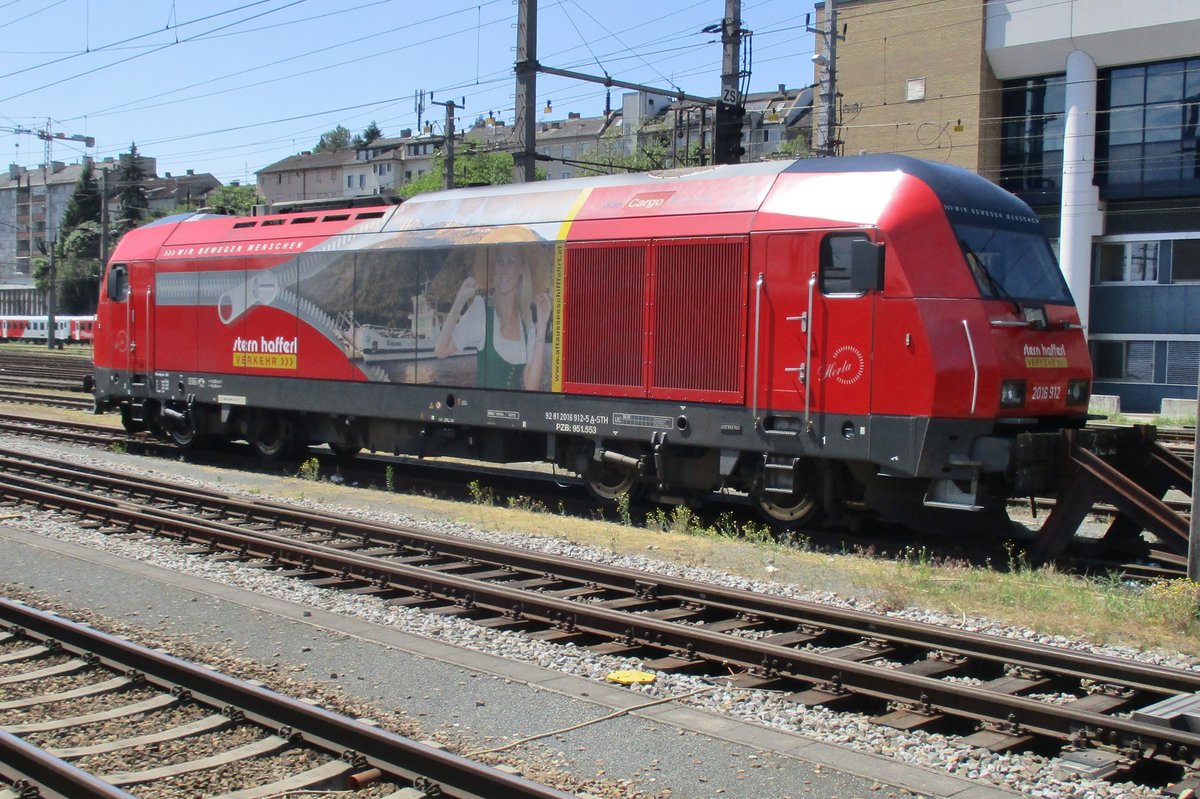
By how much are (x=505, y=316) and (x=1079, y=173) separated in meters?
26.9

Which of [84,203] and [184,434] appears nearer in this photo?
[184,434]

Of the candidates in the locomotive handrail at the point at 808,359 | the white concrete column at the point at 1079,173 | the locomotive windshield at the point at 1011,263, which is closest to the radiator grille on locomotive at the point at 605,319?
the locomotive handrail at the point at 808,359

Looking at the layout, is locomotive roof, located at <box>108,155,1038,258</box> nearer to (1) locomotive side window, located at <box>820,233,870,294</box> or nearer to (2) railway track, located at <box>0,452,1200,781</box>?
(1) locomotive side window, located at <box>820,233,870,294</box>

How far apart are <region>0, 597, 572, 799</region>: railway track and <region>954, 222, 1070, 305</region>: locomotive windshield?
740 cm

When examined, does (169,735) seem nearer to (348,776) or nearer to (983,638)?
(348,776)

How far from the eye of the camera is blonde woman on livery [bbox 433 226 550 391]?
13.6 meters

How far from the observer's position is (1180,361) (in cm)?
3459

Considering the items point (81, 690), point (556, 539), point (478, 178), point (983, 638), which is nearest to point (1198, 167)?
point (556, 539)

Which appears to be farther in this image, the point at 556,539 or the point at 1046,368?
the point at 556,539

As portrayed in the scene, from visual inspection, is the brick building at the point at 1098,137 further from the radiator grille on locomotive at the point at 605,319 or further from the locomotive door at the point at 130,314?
the radiator grille on locomotive at the point at 605,319

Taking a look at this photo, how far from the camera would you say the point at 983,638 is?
7316mm

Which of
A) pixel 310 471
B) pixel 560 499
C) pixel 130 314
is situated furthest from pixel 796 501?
pixel 130 314

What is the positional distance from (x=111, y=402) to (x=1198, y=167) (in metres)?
30.4

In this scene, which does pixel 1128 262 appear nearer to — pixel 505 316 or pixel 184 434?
pixel 505 316
